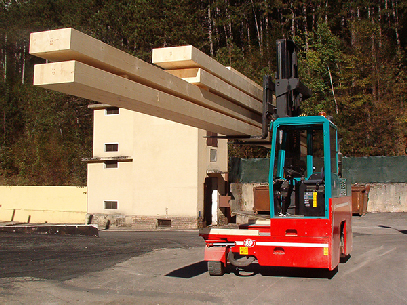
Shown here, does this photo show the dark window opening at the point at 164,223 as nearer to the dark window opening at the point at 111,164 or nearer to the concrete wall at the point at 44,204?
the dark window opening at the point at 111,164

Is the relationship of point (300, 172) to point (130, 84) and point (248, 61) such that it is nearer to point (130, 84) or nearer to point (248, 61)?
point (130, 84)

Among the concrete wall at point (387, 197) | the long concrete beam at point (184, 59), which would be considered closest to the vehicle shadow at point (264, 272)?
the long concrete beam at point (184, 59)

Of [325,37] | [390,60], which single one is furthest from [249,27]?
[390,60]

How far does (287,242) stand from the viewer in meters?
9.23

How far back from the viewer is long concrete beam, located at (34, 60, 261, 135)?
20.7ft

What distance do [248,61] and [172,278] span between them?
37.9m

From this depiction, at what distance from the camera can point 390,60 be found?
1538 inches

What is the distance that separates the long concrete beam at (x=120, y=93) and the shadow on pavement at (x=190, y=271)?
11.0 ft

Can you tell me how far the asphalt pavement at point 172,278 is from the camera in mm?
8500

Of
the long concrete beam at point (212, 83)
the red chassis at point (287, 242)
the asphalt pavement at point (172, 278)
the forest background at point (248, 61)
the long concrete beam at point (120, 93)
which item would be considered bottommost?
the asphalt pavement at point (172, 278)

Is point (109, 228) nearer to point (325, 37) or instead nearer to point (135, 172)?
point (135, 172)

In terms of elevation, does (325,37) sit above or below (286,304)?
above

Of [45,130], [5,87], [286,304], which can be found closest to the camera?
[286,304]

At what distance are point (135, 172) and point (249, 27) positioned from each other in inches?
1378
